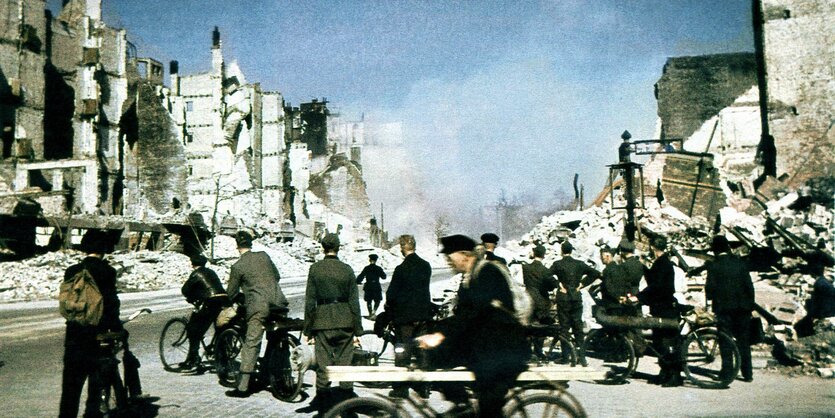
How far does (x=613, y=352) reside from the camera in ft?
28.7

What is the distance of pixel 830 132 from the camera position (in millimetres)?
18734

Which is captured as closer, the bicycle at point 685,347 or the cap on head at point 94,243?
the cap on head at point 94,243

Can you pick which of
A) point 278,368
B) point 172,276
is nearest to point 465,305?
point 278,368

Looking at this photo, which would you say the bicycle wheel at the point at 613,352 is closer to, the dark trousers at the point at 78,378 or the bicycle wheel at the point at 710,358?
the bicycle wheel at the point at 710,358

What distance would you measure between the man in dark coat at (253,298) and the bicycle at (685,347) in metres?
4.23

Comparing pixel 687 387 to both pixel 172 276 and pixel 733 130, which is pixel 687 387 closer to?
pixel 172 276

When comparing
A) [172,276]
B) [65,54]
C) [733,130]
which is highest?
[65,54]

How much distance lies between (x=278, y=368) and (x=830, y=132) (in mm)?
19070

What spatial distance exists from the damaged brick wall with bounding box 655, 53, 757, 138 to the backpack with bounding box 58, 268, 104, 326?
4553 cm

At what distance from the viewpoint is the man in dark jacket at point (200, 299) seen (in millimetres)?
8297

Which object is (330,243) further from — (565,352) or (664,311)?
(664,311)

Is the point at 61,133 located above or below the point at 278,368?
above

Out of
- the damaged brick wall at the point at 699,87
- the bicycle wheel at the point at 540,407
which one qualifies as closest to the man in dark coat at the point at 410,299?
the bicycle wheel at the point at 540,407

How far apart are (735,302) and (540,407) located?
4.88m
